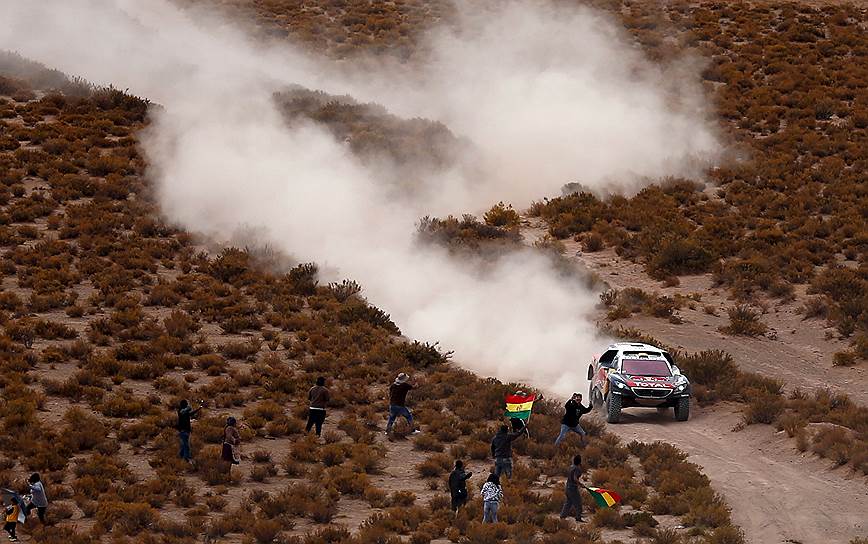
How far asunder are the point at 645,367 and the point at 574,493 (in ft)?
23.1

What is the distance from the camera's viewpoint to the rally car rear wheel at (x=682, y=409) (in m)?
24.2

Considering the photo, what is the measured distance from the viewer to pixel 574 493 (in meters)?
18.0

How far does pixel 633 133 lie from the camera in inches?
1876

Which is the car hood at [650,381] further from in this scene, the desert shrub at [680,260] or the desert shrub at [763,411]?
the desert shrub at [680,260]

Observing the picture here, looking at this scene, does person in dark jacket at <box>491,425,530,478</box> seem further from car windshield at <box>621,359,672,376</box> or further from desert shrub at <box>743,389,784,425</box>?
desert shrub at <box>743,389,784,425</box>

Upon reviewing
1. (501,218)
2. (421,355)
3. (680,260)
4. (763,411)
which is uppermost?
(501,218)

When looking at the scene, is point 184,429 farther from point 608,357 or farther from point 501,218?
point 501,218

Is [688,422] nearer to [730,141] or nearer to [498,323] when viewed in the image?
[498,323]

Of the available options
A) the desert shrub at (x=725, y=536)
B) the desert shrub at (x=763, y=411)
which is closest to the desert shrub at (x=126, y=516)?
the desert shrub at (x=725, y=536)

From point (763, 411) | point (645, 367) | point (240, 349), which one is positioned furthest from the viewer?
point (240, 349)

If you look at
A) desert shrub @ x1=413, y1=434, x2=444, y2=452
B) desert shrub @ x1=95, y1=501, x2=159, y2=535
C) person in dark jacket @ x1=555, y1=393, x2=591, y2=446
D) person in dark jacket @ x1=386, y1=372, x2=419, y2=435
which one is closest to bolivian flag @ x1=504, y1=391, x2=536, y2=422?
person in dark jacket @ x1=555, y1=393, x2=591, y2=446

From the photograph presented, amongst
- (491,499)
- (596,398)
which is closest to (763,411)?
(596,398)

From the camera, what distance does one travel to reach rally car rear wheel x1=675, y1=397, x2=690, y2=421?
24.2 m

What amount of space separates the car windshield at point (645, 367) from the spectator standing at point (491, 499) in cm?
769
